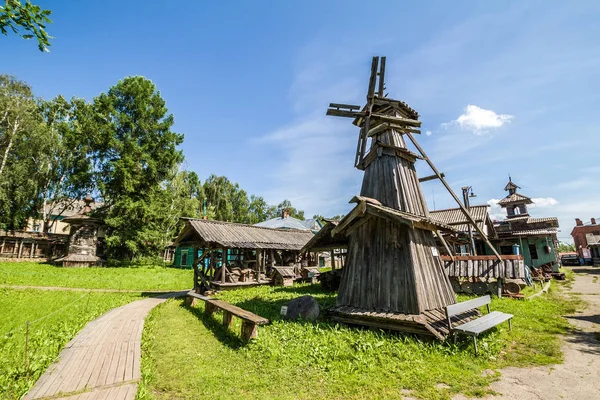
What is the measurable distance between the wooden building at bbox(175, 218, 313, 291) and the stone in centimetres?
532

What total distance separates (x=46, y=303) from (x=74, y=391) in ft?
33.8

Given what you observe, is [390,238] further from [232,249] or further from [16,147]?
[16,147]

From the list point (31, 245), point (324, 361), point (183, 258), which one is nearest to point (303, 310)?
point (324, 361)

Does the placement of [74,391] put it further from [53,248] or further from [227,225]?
[53,248]

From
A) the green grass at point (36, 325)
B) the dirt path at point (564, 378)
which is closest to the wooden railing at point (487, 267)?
the dirt path at point (564, 378)

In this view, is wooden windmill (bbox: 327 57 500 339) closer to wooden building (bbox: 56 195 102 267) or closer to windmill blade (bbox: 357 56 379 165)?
windmill blade (bbox: 357 56 379 165)

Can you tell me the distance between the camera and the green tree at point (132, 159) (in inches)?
1102

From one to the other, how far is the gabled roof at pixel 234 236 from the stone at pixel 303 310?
292 inches

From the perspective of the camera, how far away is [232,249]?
18719 millimetres

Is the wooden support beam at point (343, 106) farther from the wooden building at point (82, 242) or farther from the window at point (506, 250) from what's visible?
the wooden building at point (82, 242)

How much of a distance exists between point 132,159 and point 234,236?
18.1m

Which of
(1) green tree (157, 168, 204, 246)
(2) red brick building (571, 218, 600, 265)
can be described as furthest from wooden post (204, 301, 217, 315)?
(2) red brick building (571, 218, 600, 265)

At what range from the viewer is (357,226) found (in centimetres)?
925

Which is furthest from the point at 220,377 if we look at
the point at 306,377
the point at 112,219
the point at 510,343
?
the point at 112,219
